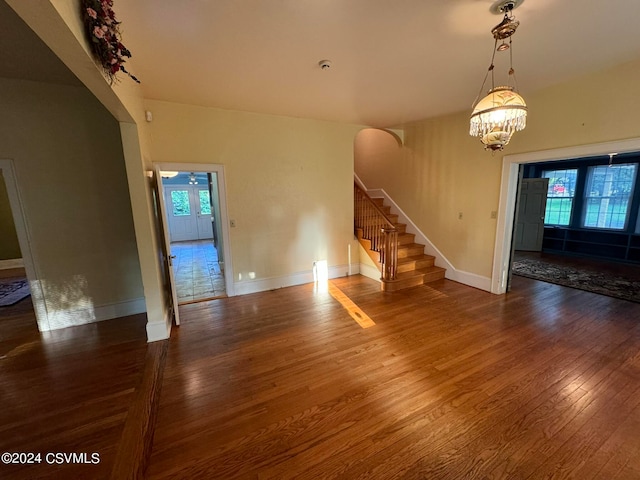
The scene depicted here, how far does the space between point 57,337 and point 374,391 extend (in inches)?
142

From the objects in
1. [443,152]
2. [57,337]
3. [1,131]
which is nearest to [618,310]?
[443,152]

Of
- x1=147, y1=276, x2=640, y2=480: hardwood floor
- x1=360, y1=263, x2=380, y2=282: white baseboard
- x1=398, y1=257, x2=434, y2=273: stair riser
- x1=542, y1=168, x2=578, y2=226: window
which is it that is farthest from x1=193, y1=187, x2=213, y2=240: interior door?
x1=542, y1=168, x2=578, y2=226: window

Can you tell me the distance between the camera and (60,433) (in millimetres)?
1793

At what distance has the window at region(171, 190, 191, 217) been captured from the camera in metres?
10.0

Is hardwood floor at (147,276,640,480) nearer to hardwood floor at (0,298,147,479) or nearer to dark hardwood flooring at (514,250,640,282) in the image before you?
hardwood floor at (0,298,147,479)

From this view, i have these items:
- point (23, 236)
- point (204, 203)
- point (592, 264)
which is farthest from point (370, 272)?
Result: point (204, 203)

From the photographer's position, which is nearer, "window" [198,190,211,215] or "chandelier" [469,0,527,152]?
"chandelier" [469,0,527,152]

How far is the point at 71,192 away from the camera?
3154mm

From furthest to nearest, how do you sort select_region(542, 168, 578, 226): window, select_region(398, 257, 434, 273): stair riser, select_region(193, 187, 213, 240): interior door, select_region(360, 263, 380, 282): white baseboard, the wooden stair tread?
select_region(193, 187, 213, 240): interior door < select_region(542, 168, 578, 226): window < select_region(360, 263, 380, 282): white baseboard < select_region(398, 257, 434, 273): stair riser < the wooden stair tread

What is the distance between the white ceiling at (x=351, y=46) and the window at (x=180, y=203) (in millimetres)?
7568

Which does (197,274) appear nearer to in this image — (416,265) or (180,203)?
(416,265)

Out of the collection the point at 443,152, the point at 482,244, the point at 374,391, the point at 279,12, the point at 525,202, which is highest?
the point at 279,12

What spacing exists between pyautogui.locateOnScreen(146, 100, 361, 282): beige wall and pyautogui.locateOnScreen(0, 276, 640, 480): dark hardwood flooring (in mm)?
1338

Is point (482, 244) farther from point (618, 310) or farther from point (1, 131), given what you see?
point (1, 131)
